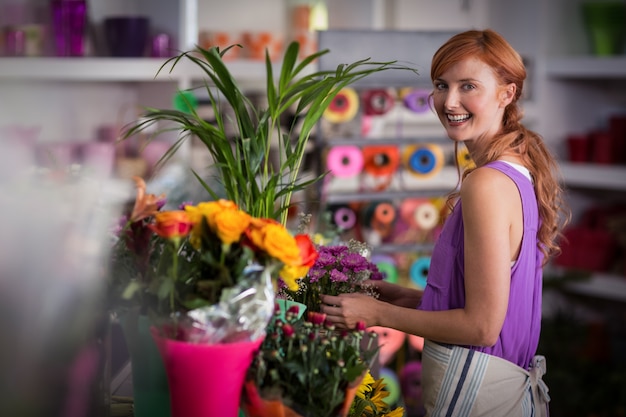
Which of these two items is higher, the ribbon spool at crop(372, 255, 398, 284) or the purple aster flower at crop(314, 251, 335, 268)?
the purple aster flower at crop(314, 251, 335, 268)

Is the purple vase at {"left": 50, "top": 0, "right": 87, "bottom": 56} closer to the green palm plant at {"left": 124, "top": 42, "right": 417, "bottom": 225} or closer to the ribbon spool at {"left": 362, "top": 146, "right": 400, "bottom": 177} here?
the ribbon spool at {"left": 362, "top": 146, "right": 400, "bottom": 177}

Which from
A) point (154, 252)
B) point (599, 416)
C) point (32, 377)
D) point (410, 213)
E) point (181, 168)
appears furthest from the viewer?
point (599, 416)

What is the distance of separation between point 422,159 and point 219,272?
239 centimetres

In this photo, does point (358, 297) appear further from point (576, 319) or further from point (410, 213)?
point (576, 319)

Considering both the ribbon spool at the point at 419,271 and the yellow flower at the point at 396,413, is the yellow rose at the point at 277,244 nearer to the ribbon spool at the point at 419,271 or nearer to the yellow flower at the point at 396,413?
the yellow flower at the point at 396,413

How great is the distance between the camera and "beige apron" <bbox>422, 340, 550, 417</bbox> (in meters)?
1.46

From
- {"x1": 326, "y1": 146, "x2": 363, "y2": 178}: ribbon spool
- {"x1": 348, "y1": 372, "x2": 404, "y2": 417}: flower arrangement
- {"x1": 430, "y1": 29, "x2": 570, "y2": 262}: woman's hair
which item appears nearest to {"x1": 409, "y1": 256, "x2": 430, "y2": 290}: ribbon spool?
{"x1": 326, "y1": 146, "x2": 363, "y2": 178}: ribbon spool

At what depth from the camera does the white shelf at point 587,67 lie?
3860mm

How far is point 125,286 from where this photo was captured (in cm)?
110

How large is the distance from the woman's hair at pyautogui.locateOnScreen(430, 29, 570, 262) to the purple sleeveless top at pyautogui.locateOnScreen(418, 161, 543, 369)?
4cm

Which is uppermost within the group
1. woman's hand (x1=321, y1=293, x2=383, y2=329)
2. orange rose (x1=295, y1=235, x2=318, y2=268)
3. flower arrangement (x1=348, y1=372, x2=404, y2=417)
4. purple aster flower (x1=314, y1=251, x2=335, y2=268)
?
orange rose (x1=295, y1=235, x2=318, y2=268)

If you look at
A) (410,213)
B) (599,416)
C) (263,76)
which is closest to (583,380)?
(599,416)

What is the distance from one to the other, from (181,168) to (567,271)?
5.94 feet

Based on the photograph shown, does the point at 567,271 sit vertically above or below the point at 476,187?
below
